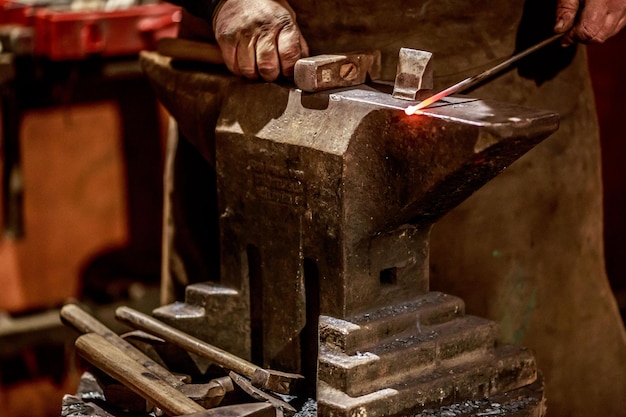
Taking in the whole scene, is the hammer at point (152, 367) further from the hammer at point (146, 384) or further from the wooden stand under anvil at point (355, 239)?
the wooden stand under anvil at point (355, 239)

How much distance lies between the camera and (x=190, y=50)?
236cm

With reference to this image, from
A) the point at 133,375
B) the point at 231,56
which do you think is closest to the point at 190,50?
the point at 231,56

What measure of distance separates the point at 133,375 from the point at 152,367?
10 cm

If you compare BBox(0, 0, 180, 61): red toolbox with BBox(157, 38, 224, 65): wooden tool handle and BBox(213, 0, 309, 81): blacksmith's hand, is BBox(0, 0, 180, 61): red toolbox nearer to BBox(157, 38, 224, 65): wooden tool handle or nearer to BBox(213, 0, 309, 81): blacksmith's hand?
BBox(157, 38, 224, 65): wooden tool handle

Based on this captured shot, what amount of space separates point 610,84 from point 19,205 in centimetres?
256

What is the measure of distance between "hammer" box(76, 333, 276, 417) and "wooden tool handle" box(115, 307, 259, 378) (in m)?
0.11

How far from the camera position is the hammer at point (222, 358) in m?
1.90

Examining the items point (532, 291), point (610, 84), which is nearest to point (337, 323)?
point (532, 291)

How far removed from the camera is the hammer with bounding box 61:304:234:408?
1.89 metres

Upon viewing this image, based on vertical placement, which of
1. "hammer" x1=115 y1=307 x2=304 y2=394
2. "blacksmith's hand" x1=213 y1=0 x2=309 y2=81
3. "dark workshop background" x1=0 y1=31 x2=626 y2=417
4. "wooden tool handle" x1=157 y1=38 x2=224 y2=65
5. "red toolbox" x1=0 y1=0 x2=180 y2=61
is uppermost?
"blacksmith's hand" x1=213 y1=0 x2=309 y2=81

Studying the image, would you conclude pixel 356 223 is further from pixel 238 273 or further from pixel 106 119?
pixel 106 119

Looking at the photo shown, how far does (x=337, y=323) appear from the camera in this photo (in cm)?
184

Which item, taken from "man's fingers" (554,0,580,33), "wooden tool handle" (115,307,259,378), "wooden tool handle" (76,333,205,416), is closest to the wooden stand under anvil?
"wooden tool handle" (115,307,259,378)

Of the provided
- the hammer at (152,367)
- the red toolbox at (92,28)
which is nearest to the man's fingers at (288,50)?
the hammer at (152,367)
